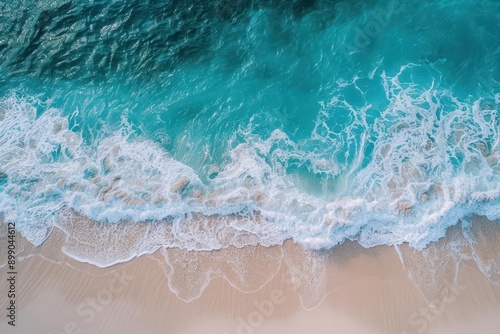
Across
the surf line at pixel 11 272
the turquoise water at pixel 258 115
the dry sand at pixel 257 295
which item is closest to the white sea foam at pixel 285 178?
the turquoise water at pixel 258 115

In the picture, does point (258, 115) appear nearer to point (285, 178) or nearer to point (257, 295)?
point (285, 178)

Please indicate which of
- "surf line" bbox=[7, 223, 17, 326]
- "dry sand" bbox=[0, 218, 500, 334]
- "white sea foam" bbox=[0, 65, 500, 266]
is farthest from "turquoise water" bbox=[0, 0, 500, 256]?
"dry sand" bbox=[0, 218, 500, 334]

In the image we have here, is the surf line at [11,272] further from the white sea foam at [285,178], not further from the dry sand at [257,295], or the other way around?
the white sea foam at [285,178]

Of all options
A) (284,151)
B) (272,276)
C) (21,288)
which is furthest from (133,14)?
(272,276)

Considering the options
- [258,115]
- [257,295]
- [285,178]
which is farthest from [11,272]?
[258,115]

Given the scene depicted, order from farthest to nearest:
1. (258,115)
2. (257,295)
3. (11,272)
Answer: (258,115), (11,272), (257,295)

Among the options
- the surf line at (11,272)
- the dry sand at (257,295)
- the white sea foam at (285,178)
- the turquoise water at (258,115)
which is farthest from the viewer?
the turquoise water at (258,115)
